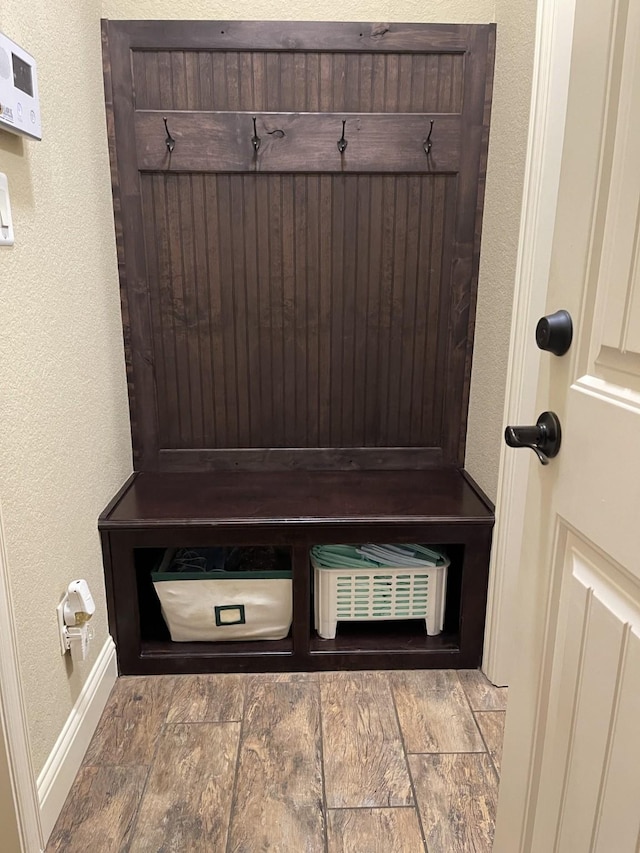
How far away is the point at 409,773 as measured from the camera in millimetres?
1489

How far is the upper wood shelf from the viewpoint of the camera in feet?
5.86

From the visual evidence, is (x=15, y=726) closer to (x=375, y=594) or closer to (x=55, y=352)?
(x=55, y=352)

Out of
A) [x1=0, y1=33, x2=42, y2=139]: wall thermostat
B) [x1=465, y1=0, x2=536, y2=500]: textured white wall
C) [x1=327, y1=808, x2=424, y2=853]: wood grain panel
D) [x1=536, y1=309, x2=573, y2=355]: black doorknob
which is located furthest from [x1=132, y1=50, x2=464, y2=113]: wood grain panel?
[x1=327, y1=808, x2=424, y2=853]: wood grain panel

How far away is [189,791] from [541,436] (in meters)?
1.21

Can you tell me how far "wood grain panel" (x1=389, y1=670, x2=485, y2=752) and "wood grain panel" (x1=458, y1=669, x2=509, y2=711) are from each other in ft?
0.08

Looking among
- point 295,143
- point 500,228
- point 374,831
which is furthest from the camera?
point 295,143

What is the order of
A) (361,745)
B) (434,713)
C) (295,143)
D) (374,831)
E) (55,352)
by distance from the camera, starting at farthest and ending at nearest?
1. (295,143)
2. (434,713)
3. (361,745)
4. (55,352)
5. (374,831)

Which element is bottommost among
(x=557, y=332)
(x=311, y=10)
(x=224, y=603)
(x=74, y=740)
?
(x=74, y=740)

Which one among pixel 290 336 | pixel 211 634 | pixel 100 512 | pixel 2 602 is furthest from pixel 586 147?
pixel 211 634

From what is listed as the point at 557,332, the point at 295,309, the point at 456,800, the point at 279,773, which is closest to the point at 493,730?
the point at 456,800

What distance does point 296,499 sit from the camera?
6.32ft

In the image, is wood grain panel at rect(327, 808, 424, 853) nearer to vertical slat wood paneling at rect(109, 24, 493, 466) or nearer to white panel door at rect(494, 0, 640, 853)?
white panel door at rect(494, 0, 640, 853)

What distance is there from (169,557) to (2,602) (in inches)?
35.5

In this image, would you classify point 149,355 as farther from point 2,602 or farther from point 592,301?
point 592,301
